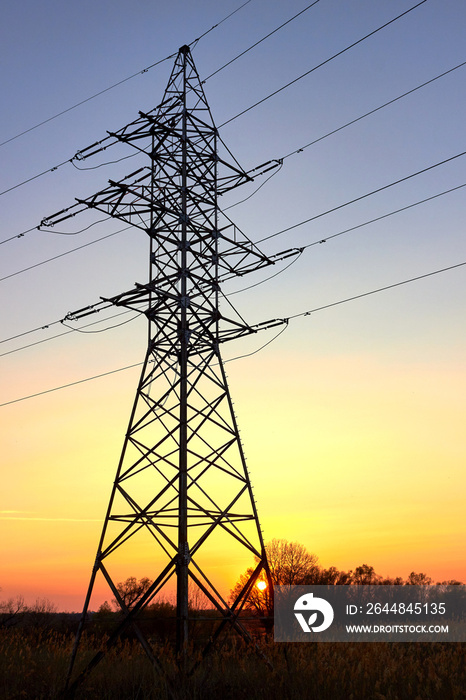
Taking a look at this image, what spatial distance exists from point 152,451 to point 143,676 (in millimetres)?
5033

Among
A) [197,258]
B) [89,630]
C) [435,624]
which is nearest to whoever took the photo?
[197,258]

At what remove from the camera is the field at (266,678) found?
44.1 feet

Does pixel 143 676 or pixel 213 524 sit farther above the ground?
pixel 213 524

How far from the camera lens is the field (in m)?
13.4

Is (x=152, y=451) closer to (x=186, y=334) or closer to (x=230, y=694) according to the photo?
(x=186, y=334)

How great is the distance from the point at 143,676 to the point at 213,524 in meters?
3.62

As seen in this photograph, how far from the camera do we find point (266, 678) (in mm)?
14609

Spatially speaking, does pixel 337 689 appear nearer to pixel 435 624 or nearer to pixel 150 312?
pixel 150 312

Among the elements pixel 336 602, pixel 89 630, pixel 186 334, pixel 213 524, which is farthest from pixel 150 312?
pixel 336 602

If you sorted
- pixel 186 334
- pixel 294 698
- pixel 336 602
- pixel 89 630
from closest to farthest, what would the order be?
pixel 294 698, pixel 186 334, pixel 89 630, pixel 336 602

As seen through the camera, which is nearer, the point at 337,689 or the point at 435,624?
the point at 337,689

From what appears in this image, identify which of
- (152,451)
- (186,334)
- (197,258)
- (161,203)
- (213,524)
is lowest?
(213,524)

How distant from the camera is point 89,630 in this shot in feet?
141

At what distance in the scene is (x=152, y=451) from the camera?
1653 centimetres
